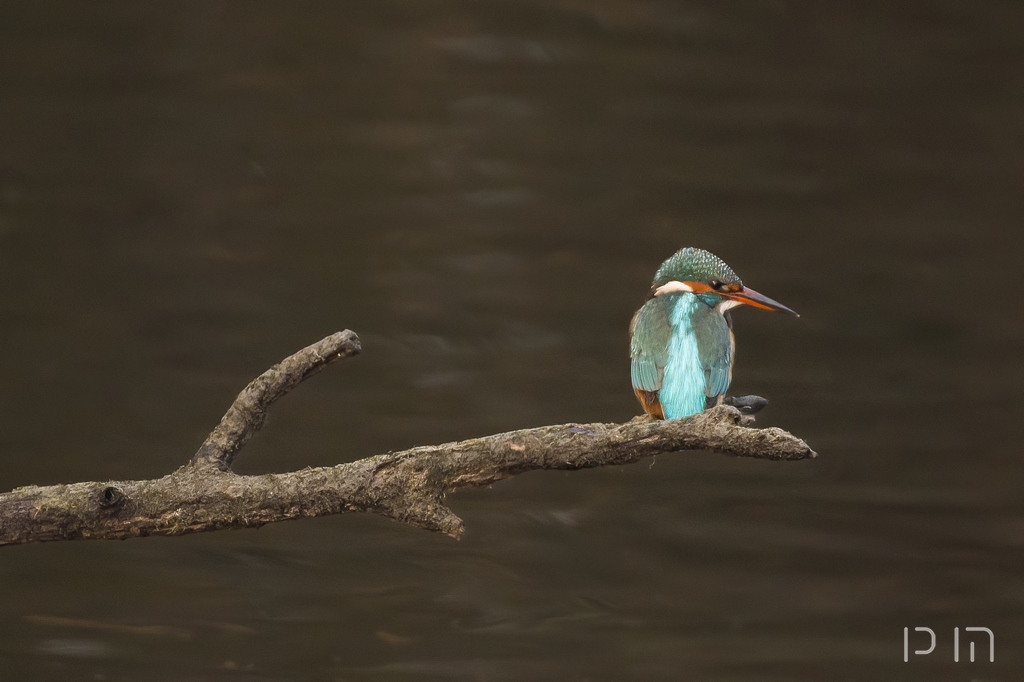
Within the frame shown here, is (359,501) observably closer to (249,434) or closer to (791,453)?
(249,434)

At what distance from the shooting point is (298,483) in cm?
108

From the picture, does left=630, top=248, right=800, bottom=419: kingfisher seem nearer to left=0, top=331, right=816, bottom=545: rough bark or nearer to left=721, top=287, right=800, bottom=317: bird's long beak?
left=721, top=287, right=800, bottom=317: bird's long beak

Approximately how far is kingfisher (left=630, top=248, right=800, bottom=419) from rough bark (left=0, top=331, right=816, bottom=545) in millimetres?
325

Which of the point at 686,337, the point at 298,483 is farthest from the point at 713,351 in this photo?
the point at 298,483

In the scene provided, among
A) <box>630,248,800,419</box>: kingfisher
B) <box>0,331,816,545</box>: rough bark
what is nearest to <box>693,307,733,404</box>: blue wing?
<box>630,248,800,419</box>: kingfisher

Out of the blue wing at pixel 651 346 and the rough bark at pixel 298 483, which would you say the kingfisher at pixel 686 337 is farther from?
the rough bark at pixel 298 483

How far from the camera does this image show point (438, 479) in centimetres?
104

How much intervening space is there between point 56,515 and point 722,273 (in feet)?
3.04

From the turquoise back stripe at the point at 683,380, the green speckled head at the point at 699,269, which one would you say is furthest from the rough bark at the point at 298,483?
the green speckled head at the point at 699,269

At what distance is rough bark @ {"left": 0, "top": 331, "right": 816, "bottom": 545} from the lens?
1019mm

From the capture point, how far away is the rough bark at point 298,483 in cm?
102

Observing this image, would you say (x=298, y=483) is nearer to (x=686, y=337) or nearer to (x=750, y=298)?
(x=686, y=337)

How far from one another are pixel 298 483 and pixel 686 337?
59 centimetres

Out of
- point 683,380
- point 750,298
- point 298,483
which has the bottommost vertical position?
point 298,483
